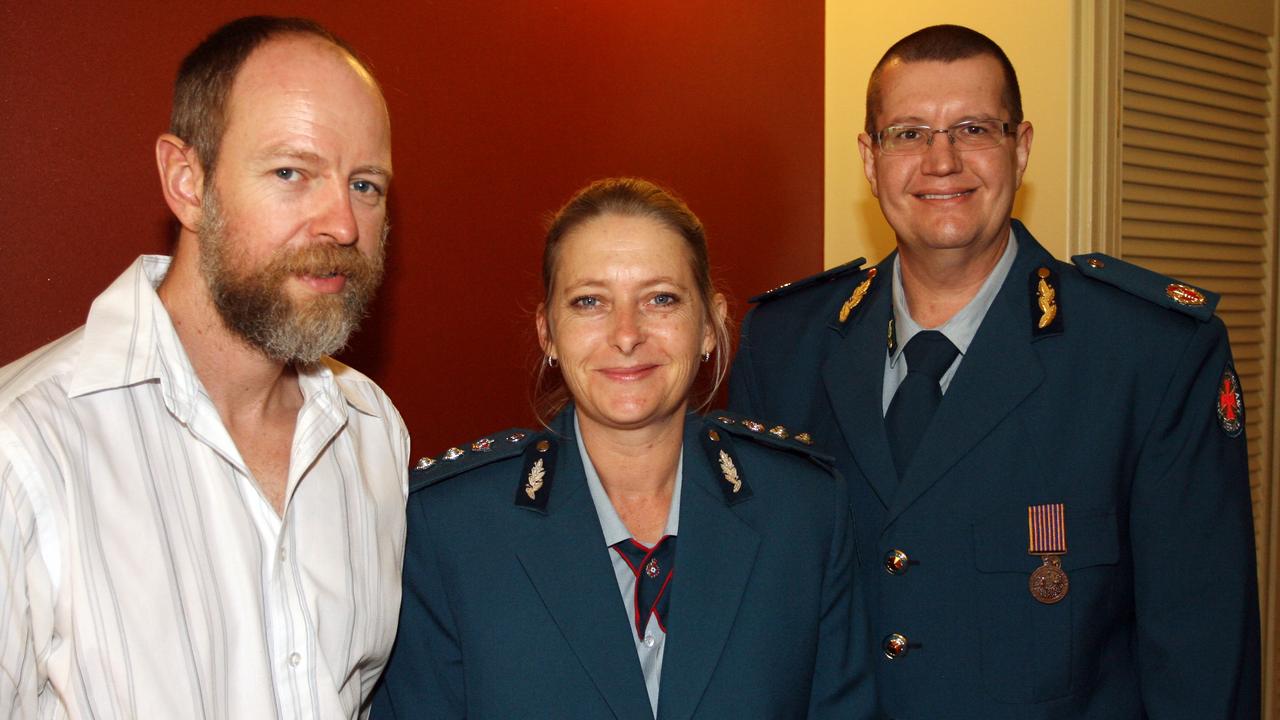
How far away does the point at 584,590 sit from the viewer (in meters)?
1.67

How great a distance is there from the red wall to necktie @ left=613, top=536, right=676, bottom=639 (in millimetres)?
687

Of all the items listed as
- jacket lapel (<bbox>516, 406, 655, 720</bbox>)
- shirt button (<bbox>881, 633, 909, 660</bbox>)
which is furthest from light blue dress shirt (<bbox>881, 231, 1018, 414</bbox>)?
jacket lapel (<bbox>516, 406, 655, 720</bbox>)

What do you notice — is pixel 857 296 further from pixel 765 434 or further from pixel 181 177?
pixel 181 177

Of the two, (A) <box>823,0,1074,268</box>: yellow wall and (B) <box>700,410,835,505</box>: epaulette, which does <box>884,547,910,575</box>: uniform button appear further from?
(A) <box>823,0,1074,268</box>: yellow wall

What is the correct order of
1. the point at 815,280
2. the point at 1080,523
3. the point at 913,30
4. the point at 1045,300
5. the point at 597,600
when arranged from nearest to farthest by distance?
the point at 597,600
the point at 1080,523
the point at 1045,300
the point at 815,280
the point at 913,30

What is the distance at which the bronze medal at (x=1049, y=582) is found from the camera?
6.11 ft

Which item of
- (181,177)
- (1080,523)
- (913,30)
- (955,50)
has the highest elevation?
(913,30)

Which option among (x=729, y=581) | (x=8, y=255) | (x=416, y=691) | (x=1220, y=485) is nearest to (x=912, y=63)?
(x=1220, y=485)

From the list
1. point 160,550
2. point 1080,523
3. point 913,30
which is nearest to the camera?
point 160,550

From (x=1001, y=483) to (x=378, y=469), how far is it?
1145 mm

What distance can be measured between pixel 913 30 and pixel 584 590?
2187 millimetres

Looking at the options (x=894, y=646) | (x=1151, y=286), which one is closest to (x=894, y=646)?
(x=894, y=646)

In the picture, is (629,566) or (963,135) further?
(963,135)

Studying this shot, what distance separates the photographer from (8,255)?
1.63m
